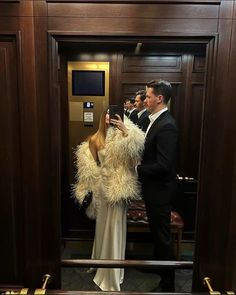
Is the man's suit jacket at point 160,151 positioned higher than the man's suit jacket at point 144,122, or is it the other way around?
the man's suit jacket at point 144,122

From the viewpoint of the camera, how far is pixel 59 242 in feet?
2.99

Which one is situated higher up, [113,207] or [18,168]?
[18,168]

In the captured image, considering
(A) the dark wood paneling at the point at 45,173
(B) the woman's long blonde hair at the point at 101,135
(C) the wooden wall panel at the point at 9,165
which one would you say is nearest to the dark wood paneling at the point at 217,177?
(B) the woman's long blonde hair at the point at 101,135

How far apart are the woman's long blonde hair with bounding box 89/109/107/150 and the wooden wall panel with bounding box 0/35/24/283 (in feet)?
0.82

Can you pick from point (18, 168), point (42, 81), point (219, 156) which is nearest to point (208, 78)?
point (219, 156)

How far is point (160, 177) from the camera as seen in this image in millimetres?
938

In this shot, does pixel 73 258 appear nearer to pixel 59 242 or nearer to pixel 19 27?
pixel 59 242

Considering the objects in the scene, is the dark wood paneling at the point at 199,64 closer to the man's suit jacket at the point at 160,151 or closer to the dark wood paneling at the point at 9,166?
the man's suit jacket at the point at 160,151

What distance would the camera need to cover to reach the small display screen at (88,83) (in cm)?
89

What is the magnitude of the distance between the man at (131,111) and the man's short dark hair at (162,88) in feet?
0.27

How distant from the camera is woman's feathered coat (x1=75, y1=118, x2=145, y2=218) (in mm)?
938

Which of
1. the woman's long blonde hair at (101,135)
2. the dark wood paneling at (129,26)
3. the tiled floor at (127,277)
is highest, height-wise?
the dark wood paneling at (129,26)

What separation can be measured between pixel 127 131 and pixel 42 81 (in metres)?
0.33

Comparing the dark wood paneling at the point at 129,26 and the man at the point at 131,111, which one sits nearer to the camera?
the dark wood paneling at the point at 129,26
